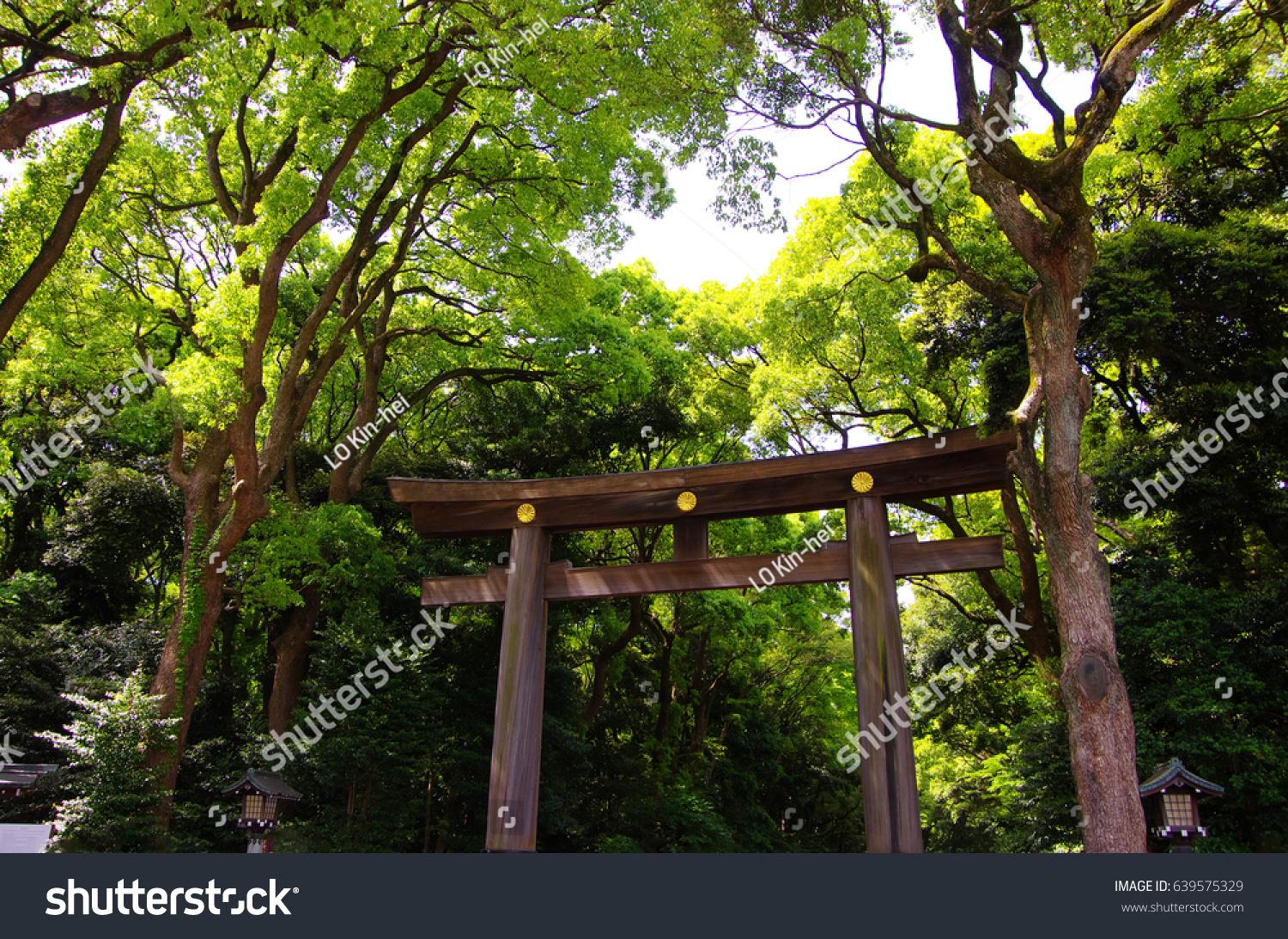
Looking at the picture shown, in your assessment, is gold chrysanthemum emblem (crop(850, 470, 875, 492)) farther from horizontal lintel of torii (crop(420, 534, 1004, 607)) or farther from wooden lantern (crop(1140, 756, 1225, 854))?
wooden lantern (crop(1140, 756, 1225, 854))

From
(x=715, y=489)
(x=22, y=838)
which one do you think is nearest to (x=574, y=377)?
(x=715, y=489)

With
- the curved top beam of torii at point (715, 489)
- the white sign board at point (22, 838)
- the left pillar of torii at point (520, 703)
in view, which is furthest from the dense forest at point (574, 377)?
the left pillar of torii at point (520, 703)

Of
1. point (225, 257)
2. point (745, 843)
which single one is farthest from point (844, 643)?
point (225, 257)

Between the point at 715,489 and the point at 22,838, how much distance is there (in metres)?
5.72

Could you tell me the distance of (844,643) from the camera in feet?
61.9

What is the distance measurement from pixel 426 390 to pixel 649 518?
8.12 meters

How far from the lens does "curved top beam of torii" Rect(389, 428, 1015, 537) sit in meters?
6.57

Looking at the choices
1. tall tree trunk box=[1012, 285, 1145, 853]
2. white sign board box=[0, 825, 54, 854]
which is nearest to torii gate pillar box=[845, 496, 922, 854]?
tall tree trunk box=[1012, 285, 1145, 853]

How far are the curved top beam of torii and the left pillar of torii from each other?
348 mm

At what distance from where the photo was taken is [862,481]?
21.9ft

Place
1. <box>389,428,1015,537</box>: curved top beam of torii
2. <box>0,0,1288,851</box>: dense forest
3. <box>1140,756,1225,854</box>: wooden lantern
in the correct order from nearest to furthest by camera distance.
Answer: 1. <box>389,428,1015,537</box>: curved top beam of torii
2. <box>1140,756,1225,854</box>: wooden lantern
3. <box>0,0,1288,851</box>: dense forest

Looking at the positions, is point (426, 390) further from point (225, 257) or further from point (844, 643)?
point (844, 643)

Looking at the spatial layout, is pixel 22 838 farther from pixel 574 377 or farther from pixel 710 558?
pixel 574 377

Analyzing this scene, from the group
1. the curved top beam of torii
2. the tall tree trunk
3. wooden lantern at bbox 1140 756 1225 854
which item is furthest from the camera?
the tall tree trunk
